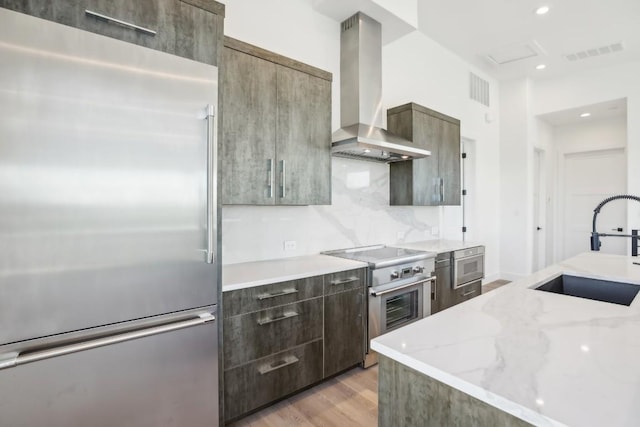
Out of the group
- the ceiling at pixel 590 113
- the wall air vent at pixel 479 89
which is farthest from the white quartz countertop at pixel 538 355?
the ceiling at pixel 590 113

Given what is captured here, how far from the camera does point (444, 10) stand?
12.0 ft

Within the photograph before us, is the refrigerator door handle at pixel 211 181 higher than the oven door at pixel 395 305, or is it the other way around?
the refrigerator door handle at pixel 211 181

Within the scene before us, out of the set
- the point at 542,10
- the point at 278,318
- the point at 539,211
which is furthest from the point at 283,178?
the point at 539,211

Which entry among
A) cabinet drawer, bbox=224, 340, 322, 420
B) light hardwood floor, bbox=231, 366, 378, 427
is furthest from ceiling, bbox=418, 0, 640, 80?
light hardwood floor, bbox=231, 366, 378, 427

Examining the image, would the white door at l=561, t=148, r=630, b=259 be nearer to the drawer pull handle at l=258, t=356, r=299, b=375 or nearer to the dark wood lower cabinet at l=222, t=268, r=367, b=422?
the dark wood lower cabinet at l=222, t=268, r=367, b=422

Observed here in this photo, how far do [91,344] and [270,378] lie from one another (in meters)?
1.08

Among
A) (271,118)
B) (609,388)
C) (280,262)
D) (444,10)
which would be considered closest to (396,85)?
(444,10)

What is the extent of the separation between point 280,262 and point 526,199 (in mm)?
4766

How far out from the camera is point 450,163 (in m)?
3.90

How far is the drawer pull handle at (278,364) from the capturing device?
6.60 feet

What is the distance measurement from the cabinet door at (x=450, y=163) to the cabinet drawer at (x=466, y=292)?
1.01 m

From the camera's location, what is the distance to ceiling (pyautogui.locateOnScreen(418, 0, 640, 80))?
11.7ft

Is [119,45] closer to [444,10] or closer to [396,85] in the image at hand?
[396,85]

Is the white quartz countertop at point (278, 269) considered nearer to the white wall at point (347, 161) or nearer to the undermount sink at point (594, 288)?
the white wall at point (347, 161)
